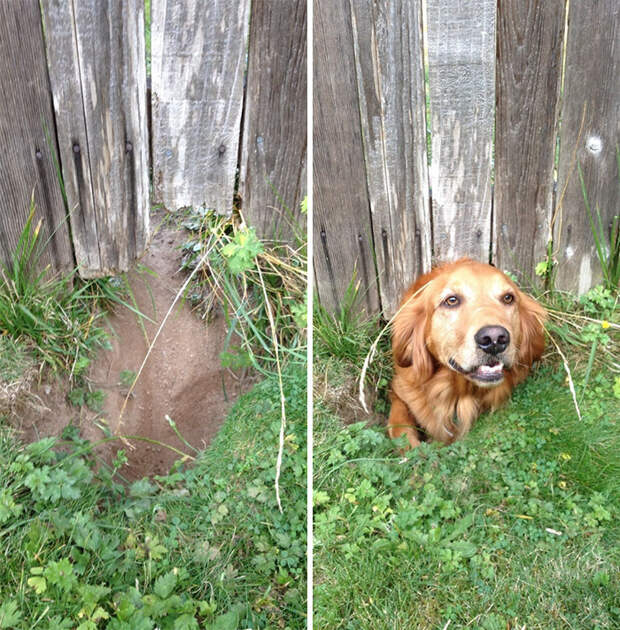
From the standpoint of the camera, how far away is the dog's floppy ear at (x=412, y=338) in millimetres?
Result: 2232

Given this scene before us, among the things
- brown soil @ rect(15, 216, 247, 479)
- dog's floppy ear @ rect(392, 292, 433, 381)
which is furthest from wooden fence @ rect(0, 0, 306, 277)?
dog's floppy ear @ rect(392, 292, 433, 381)

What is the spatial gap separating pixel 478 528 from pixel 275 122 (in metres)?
1.40

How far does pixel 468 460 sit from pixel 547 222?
3.08ft

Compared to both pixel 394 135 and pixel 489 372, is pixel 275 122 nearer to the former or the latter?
pixel 394 135

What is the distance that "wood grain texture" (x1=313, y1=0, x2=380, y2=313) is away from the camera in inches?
74.3

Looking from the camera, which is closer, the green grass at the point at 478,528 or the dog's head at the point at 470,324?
the green grass at the point at 478,528

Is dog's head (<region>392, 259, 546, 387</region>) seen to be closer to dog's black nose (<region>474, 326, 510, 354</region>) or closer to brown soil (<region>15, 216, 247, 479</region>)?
dog's black nose (<region>474, 326, 510, 354</region>)

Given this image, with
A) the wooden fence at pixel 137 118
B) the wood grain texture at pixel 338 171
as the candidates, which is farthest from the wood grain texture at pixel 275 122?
the wood grain texture at pixel 338 171

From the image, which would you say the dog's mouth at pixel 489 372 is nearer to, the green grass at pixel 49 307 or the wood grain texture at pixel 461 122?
the wood grain texture at pixel 461 122

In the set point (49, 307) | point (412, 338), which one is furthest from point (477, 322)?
point (49, 307)

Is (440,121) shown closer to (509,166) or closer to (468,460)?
(509,166)

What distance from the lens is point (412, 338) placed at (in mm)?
2301

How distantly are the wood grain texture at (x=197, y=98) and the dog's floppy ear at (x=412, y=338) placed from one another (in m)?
0.73

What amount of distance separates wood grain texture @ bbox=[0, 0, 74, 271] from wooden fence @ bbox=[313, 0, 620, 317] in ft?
2.86
